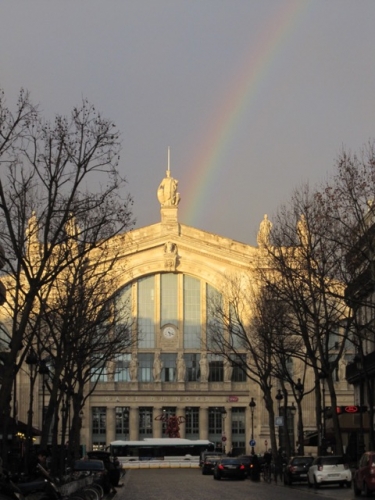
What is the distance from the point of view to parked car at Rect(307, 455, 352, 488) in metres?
52.3

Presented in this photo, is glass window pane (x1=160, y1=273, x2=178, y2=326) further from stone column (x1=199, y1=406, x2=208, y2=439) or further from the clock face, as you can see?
stone column (x1=199, y1=406, x2=208, y2=439)

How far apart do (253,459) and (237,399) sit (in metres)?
55.6

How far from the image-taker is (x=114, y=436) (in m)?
128

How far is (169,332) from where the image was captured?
422 ft

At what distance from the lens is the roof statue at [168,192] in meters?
124

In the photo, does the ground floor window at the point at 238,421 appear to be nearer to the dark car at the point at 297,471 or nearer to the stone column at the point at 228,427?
the stone column at the point at 228,427

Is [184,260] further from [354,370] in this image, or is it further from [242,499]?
[242,499]

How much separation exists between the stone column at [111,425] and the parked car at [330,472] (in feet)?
252

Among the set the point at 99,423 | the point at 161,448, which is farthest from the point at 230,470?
the point at 99,423

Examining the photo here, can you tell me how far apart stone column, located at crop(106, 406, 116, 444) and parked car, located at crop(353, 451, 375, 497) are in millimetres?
86144

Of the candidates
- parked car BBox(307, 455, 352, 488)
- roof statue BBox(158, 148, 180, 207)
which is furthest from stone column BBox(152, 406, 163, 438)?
parked car BBox(307, 455, 352, 488)

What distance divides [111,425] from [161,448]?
1154 cm

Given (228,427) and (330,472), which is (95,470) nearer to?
(330,472)

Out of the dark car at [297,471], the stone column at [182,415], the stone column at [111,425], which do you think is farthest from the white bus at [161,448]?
the dark car at [297,471]
